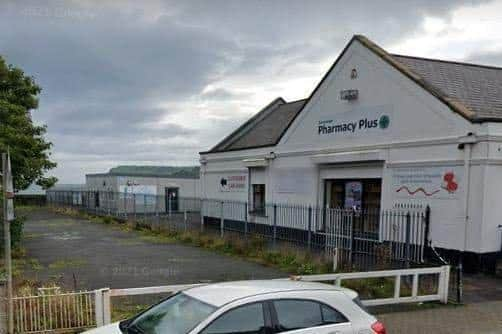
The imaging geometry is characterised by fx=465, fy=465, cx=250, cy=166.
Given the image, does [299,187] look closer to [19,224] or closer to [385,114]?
[385,114]

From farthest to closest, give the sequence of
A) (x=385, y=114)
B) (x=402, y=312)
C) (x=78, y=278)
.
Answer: (x=385, y=114), (x=78, y=278), (x=402, y=312)

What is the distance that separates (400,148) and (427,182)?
1.46 m

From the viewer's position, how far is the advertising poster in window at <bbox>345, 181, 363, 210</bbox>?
54.4 ft

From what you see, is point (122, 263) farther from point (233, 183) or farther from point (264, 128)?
point (264, 128)

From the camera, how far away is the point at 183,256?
15.2 meters

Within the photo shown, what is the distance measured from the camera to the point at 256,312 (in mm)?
4441

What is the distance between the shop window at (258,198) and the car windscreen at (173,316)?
1633 cm

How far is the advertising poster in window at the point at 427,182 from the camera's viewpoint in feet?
41.5

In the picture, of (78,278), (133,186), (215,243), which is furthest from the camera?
(133,186)

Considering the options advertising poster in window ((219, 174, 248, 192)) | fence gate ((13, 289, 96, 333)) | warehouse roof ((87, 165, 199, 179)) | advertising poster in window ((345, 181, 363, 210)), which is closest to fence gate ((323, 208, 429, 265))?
advertising poster in window ((345, 181, 363, 210))

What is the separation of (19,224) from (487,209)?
43.4 feet

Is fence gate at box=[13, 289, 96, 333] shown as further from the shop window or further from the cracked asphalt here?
the shop window

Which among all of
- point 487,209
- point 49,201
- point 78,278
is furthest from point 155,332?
point 49,201

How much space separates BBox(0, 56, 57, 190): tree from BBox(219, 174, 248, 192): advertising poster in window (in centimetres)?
936
